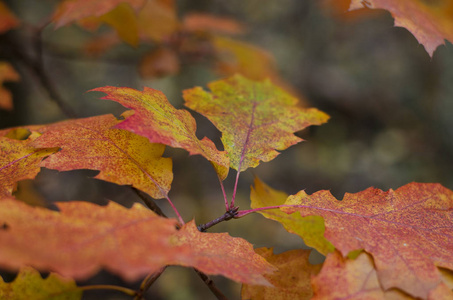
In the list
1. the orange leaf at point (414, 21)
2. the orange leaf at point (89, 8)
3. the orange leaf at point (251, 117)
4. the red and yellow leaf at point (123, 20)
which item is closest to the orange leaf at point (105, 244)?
the orange leaf at point (251, 117)

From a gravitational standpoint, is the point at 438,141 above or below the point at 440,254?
below

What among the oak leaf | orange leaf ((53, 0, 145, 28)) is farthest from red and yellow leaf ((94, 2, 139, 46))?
the oak leaf

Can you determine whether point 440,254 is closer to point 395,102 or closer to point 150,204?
point 150,204

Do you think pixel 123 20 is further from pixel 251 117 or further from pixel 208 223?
pixel 208 223

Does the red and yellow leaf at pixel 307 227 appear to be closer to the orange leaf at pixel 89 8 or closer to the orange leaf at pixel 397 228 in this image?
the orange leaf at pixel 397 228

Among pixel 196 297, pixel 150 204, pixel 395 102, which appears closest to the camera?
pixel 150 204

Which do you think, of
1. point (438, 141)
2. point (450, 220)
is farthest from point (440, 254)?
point (438, 141)

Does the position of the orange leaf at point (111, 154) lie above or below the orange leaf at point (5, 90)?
above
